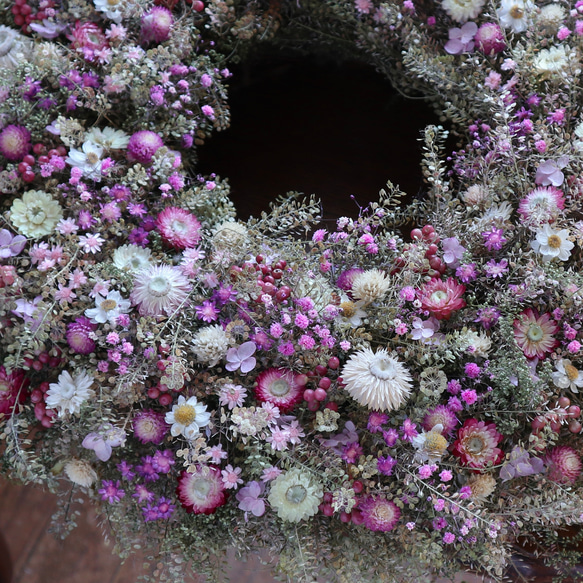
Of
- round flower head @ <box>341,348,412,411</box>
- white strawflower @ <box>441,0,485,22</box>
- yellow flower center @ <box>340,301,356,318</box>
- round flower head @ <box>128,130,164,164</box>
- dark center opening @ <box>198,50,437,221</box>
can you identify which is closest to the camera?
round flower head @ <box>341,348,412,411</box>

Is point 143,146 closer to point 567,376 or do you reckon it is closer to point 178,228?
point 178,228

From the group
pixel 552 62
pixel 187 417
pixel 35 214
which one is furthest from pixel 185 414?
pixel 552 62

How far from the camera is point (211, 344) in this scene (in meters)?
1.01

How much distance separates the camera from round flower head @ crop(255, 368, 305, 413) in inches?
40.7

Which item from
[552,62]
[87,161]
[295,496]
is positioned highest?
[552,62]

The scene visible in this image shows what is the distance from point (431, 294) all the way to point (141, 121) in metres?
0.71

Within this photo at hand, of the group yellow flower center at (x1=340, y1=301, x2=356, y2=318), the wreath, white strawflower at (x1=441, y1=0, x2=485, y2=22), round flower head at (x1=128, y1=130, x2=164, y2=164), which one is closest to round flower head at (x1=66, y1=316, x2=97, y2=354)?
the wreath

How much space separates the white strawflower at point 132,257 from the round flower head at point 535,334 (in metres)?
0.72

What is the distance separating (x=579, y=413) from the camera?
3.41ft

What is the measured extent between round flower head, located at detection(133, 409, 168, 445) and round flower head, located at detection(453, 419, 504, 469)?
0.54m

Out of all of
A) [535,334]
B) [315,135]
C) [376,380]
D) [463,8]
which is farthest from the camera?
[315,135]

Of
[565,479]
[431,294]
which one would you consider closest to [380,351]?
[431,294]

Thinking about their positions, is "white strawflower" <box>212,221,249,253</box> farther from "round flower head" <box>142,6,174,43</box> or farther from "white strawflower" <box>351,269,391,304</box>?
"round flower head" <box>142,6,174,43</box>

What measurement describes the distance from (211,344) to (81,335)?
0.24 m
